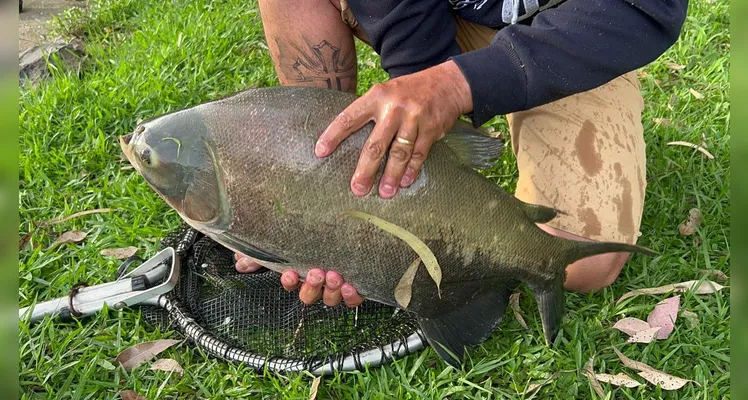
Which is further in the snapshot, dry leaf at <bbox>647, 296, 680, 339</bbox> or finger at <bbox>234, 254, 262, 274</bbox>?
finger at <bbox>234, 254, 262, 274</bbox>

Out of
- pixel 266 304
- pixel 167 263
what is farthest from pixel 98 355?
pixel 266 304

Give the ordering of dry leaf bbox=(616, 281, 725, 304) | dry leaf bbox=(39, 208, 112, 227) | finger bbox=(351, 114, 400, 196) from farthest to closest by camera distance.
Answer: dry leaf bbox=(39, 208, 112, 227) → dry leaf bbox=(616, 281, 725, 304) → finger bbox=(351, 114, 400, 196)

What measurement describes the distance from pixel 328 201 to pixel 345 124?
0.25 m

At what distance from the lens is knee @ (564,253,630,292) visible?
9.63 ft

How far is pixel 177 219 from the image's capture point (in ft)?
11.7

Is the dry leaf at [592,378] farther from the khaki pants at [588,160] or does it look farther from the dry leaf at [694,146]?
the dry leaf at [694,146]

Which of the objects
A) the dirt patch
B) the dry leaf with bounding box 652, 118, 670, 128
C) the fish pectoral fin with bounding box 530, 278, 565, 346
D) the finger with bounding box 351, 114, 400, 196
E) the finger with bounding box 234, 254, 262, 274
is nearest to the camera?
the finger with bounding box 351, 114, 400, 196

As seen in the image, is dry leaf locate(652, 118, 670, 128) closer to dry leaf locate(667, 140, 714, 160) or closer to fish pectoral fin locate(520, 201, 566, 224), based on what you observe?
dry leaf locate(667, 140, 714, 160)

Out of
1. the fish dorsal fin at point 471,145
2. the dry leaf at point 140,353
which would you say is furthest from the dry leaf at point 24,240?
the fish dorsal fin at point 471,145

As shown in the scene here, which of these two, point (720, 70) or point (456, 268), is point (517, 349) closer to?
point (456, 268)

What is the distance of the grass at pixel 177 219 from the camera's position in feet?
8.82

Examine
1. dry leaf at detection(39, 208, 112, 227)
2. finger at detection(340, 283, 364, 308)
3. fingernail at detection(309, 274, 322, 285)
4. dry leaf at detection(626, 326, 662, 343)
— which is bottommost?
dry leaf at detection(626, 326, 662, 343)

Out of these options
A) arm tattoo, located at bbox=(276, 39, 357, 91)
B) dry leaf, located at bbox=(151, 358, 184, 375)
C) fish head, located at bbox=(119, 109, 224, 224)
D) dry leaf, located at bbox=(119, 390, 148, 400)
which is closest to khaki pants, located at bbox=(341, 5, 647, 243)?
arm tattoo, located at bbox=(276, 39, 357, 91)

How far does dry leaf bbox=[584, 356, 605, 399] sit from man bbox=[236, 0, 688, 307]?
39 centimetres
